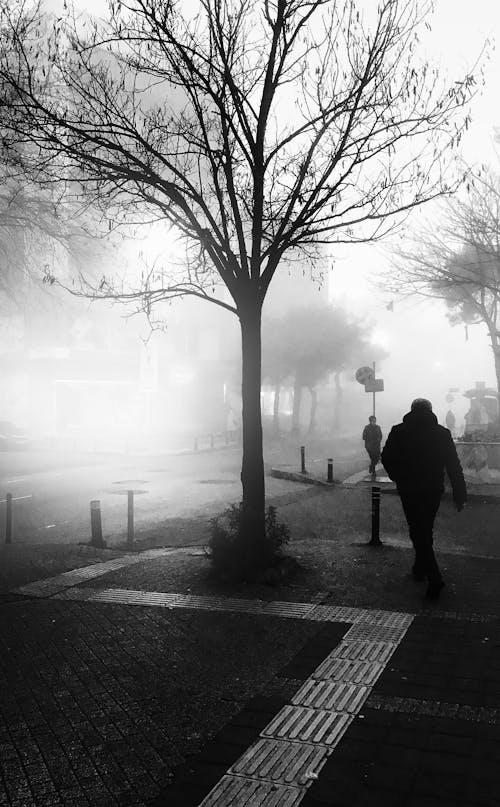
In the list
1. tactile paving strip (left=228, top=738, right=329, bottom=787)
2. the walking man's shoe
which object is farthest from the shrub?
tactile paving strip (left=228, top=738, right=329, bottom=787)

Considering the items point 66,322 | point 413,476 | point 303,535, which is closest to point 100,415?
point 66,322

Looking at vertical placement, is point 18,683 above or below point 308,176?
below

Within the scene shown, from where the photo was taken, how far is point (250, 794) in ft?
Answer: 10.4

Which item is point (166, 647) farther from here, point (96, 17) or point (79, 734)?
point (96, 17)

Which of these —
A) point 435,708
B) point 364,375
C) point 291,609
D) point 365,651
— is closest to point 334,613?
point 291,609

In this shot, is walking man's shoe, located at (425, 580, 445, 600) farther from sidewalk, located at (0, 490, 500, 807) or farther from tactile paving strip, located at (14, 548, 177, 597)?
tactile paving strip, located at (14, 548, 177, 597)

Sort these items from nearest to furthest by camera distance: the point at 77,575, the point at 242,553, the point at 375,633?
the point at 375,633 < the point at 242,553 < the point at 77,575

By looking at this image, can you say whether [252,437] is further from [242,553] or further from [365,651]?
[365,651]

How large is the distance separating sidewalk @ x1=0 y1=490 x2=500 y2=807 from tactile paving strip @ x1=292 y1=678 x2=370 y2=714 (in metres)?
0.01

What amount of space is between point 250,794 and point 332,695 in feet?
4.12

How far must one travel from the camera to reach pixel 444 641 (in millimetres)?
5281

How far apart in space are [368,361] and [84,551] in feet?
179

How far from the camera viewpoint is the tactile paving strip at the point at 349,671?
4566 mm

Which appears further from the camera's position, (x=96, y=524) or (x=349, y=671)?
(x=96, y=524)
